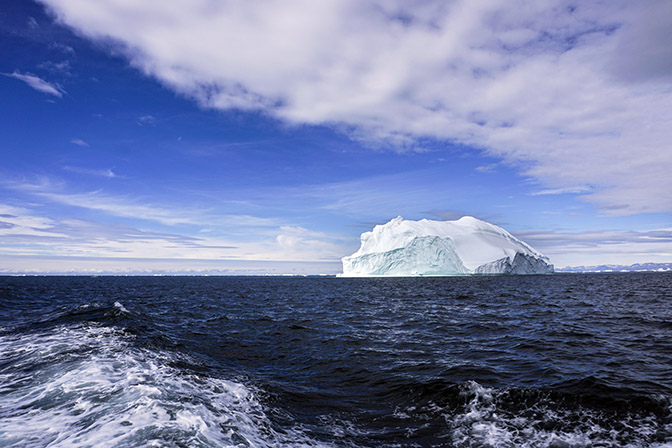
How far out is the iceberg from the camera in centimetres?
7562

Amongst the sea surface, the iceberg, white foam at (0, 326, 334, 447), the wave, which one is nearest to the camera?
white foam at (0, 326, 334, 447)

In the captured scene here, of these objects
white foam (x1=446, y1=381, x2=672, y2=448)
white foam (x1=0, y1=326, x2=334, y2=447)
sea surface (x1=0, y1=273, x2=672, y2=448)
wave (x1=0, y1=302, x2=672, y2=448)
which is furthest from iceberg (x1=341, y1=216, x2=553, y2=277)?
white foam (x1=0, y1=326, x2=334, y2=447)

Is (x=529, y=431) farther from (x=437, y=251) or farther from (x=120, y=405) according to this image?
(x=437, y=251)

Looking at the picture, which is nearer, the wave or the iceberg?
the wave

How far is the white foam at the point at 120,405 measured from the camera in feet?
16.8

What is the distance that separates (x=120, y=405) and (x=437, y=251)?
74334 mm

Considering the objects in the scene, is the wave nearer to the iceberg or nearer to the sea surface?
the sea surface

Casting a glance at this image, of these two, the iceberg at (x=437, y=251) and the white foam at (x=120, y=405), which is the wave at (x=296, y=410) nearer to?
the white foam at (x=120, y=405)

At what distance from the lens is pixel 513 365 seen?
9.52 m

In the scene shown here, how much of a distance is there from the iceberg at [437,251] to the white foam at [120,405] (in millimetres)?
67934

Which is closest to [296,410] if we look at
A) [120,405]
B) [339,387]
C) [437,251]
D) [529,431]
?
[339,387]

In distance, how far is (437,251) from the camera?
75.8 m

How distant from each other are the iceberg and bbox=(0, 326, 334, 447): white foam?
67.9 metres

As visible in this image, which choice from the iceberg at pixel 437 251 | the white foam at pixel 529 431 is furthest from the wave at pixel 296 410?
the iceberg at pixel 437 251
